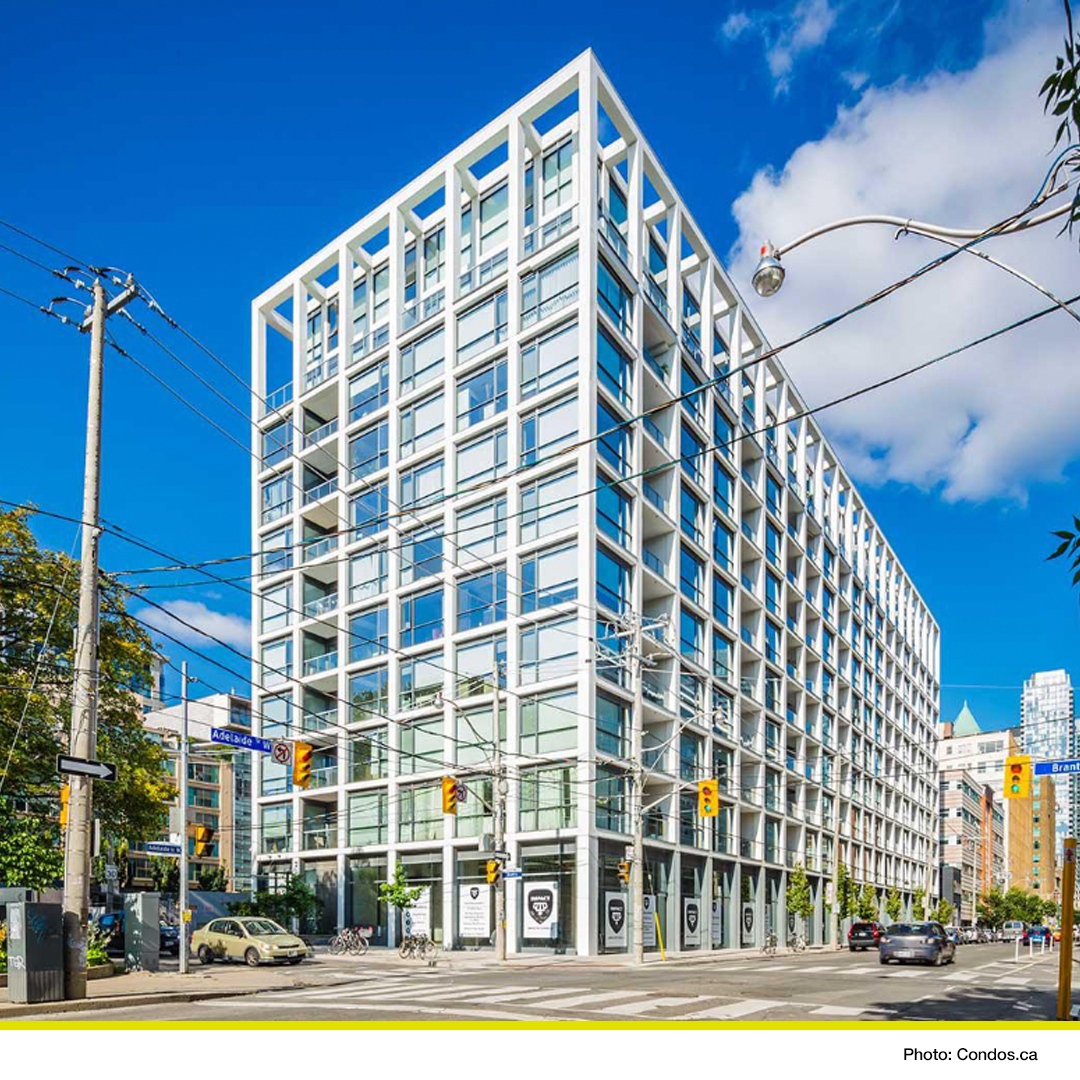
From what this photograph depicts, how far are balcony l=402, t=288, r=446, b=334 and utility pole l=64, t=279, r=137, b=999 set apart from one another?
32.1m

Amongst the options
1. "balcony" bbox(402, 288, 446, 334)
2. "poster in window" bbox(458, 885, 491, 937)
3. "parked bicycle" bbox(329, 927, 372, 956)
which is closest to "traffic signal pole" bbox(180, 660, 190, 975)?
"parked bicycle" bbox(329, 927, 372, 956)

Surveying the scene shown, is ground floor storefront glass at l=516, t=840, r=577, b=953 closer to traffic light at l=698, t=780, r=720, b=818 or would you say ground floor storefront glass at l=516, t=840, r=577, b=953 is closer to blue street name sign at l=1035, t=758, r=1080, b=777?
traffic light at l=698, t=780, r=720, b=818

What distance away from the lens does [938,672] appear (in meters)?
126

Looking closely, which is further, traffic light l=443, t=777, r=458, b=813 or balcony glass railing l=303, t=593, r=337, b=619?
balcony glass railing l=303, t=593, r=337, b=619

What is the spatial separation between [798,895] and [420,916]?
2383 centimetres

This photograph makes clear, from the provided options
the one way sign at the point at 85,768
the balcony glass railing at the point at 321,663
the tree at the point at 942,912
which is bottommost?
the tree at the point at 942,912

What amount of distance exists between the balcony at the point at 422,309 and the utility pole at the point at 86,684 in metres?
32.1

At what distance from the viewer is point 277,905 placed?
51.2 meters

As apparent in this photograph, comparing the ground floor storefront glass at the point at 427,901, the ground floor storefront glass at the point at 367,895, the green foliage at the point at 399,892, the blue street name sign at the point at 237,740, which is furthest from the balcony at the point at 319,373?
Answer: the blue street name sign at the point at 237,740

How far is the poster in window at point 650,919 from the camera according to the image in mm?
47250

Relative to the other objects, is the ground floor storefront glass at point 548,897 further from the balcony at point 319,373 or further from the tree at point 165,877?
the tree at point 165,877

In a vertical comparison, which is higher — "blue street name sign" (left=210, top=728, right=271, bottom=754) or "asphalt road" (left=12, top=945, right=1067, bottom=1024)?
"blue street name sign" (left=210, top=728, right=271, bottom=754)

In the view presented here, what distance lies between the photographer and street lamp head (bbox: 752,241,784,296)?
13.8 metres

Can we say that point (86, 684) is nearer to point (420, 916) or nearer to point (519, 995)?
point (519, 995)
